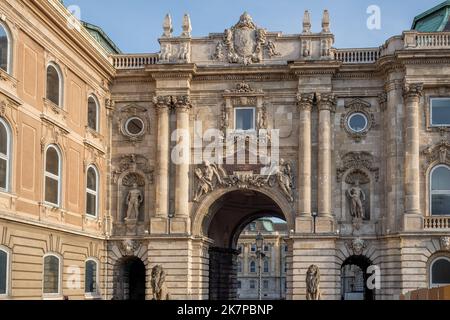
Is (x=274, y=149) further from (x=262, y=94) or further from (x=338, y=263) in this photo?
(x=338, y=263)

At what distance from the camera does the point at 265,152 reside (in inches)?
1548

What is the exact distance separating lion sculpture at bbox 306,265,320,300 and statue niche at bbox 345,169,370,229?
334 centimetres

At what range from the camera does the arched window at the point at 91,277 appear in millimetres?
37031

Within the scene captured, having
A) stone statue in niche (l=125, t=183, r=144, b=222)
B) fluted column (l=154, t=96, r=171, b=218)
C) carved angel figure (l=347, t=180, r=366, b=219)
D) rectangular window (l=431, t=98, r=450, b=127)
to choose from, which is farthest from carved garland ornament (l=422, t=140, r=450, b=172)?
stone statue in niche (l=125, t=183, r=144, b=222)

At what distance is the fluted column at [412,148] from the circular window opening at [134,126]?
46.6ft

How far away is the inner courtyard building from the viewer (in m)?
37.1

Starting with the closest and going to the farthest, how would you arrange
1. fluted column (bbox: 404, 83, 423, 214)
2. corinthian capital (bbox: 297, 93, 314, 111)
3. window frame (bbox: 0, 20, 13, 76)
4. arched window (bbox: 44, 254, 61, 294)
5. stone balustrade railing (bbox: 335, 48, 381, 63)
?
window frame (bbox: 0, 20, 13, 76)
arched window (bbox: 44, 254, 61, 294)
fluted column (bbox: 404, 83, 423, 214)
corinthian capital (bbox: 297, 93, 314, 111)
stone balustrade railing (bbox: 335, 48, 381, 63)

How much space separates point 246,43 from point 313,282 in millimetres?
13184

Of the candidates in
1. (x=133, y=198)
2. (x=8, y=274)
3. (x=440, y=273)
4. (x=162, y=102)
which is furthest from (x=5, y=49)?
(x=440, y=273)

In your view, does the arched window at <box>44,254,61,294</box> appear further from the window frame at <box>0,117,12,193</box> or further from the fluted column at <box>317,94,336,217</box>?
the fluted column at <box>317,94,336,217</box>

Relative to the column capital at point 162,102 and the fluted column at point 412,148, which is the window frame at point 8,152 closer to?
the column capital at point 162,102

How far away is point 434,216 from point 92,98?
18.5 metres

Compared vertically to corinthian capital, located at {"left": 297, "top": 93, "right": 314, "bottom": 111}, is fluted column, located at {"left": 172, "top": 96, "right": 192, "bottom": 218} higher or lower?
lower
